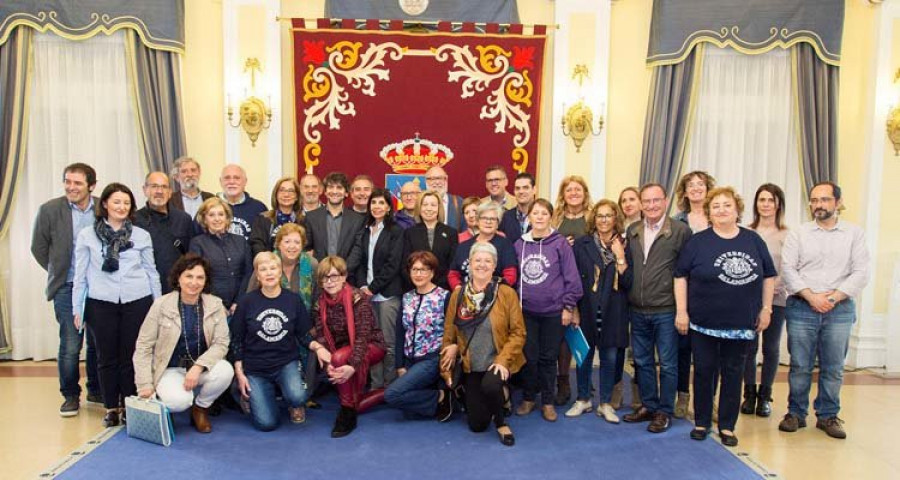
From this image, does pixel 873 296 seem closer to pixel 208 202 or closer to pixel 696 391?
pixel 696 391

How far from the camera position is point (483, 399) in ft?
11.6

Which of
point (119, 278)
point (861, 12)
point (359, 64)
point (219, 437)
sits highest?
point (861, 12)

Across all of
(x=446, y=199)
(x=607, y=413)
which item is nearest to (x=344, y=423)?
(x=607, y=413)

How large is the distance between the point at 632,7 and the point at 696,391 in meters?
3.30

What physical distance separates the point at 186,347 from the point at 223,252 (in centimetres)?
59

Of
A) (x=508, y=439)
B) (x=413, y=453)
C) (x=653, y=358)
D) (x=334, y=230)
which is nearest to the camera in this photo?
(x=413, y=453)

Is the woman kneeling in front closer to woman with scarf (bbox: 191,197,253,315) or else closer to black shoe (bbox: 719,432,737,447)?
woman with scarf (bbox: 191,197,253,315)

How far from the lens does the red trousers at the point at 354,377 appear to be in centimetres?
366

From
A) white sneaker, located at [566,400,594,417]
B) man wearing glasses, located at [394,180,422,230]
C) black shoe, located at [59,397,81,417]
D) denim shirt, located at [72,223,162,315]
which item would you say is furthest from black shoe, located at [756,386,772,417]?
black shoe, located at [59,397,81,417]

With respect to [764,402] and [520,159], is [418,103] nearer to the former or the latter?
[520,159]

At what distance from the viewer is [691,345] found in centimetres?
360

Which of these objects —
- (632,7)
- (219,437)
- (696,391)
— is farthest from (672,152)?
(219,437)

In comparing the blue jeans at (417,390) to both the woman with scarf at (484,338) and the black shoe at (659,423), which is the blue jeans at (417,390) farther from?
the black shoe at (659,423)

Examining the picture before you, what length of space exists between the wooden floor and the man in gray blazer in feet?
0.78
